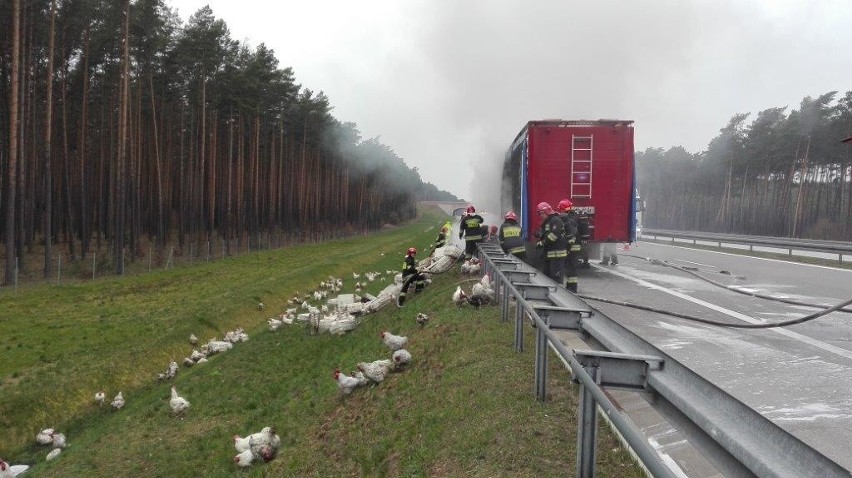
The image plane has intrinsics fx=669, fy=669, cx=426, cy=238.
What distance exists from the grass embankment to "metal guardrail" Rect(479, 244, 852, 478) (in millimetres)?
630

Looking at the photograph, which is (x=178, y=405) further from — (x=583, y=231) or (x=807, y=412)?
(x=807, y=412)

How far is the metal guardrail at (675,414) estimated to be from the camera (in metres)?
2.62

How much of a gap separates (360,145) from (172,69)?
1710 inches

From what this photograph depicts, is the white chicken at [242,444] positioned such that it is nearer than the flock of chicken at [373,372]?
Yes

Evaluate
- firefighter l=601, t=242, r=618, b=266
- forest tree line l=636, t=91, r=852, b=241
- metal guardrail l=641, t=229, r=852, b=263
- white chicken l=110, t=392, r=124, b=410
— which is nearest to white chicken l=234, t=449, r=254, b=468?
white chicken l=110, t=392, r=124, b=410

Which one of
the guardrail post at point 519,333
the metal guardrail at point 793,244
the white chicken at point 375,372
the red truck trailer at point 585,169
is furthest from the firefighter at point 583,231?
the metal guardrail at point 793,244

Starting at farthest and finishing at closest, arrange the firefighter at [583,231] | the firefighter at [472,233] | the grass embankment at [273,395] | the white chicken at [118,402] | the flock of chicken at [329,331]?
1. the firefighter at [472,233]
2. the firefighter at [583,231]
3. the white chicken at [118,402]
4. the flock of chicken at [329,331]
5. the grass embankment at [273,395]

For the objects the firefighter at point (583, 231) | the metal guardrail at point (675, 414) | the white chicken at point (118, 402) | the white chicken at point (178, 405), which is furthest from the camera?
the firefighter at point (583, 231)

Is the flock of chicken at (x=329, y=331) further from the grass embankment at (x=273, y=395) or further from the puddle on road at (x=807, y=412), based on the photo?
the puddle on road at (x=807, y=412)

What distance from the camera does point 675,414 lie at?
3.64 m

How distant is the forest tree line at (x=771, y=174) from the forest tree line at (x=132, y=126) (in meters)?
36.6

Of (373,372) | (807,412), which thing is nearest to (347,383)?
(373,372)

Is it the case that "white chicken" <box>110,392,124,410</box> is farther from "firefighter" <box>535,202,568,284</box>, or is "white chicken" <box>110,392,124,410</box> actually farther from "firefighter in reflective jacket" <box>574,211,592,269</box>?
"firefighter in reflective jacket" <box>574,211,592,269</box>

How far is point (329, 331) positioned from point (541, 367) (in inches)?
413
